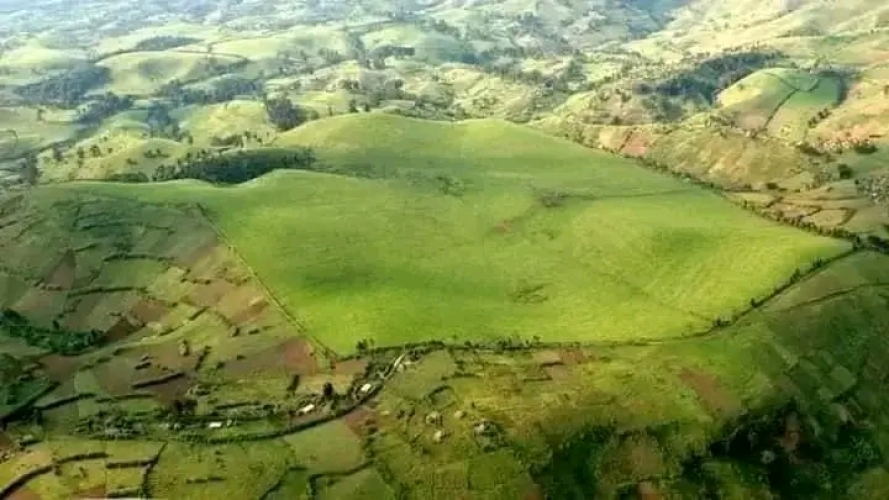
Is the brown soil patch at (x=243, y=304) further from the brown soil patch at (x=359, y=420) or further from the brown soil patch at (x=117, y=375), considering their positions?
the brown soil patch at (x=359, y=420)

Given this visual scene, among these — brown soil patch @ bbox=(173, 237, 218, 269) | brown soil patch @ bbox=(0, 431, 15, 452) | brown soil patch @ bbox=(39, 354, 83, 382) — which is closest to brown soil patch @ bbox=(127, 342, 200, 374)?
brown soil patch @ bbox=(39, 354, 83, 382)

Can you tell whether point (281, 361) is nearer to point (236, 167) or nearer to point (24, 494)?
point (24, 494)

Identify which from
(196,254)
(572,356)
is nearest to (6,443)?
(196,254)

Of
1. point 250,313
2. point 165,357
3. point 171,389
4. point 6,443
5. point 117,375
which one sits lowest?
point 250,313

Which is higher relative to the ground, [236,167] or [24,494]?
[24,494]

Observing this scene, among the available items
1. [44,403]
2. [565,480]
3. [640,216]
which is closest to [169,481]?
[44,403]

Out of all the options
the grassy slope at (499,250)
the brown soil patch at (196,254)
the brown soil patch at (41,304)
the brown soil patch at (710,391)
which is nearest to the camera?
the brown soil patch at (710,391)

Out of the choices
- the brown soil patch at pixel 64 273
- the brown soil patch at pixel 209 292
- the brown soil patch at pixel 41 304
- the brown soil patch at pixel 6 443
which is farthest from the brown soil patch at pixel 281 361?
the brown soil patch at pixel 64 273
